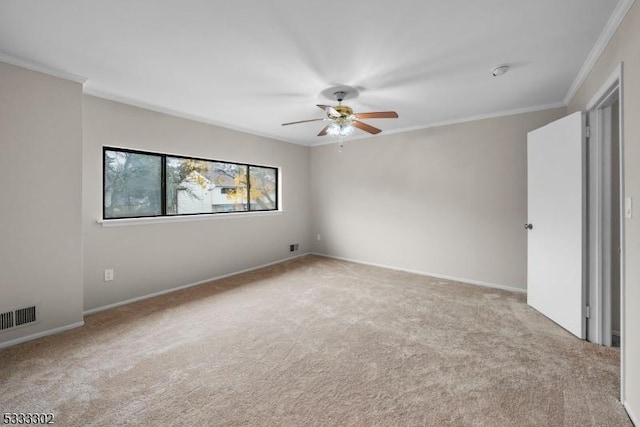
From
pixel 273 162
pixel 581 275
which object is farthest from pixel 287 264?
pixel 581 275

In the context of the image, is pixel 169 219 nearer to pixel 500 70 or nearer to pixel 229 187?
pixel 229 187

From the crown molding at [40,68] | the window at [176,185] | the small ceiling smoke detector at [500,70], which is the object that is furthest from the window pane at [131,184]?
the small ceiling smoke detector at [500,70]

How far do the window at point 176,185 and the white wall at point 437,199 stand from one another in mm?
1488

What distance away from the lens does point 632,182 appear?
1602 mm

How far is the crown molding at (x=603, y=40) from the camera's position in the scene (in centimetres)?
167

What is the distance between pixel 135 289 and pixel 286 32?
3.28 metres

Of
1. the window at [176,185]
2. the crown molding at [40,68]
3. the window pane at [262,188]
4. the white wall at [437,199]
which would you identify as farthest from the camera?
the window pane at [262,188]

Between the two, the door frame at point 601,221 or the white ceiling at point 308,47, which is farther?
the door frame at point 601,221

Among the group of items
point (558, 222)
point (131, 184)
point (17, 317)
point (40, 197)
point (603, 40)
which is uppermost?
point (603, 40)

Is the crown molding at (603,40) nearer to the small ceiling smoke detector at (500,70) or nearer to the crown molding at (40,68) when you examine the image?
the small ceiling smoke detector at (500,70)

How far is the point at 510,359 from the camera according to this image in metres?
2.15

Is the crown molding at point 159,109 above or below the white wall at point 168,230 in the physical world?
above

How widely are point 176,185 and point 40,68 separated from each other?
1.73 m

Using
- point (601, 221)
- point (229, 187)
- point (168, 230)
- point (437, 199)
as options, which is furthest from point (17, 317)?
point (601, 221)
